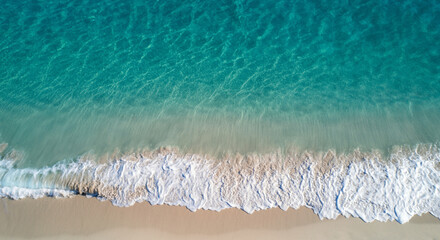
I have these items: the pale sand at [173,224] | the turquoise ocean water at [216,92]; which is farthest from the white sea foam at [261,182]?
the pale sand at [173,224]

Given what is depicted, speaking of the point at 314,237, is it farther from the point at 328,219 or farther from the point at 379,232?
the point at 379,232

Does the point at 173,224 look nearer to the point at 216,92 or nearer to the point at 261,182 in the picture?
the point at 261,182

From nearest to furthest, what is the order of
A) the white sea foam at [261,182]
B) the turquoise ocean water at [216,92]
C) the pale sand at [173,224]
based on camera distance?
the pale sand at [173,224] → the white sea foam at [261,182] → the turquoise ocean water at [216,92]

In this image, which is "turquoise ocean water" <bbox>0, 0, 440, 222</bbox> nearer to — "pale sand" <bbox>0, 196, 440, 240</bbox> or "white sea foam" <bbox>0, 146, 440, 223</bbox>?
"white sea foam" <bbox>0, 146, 440, 223</bbox>

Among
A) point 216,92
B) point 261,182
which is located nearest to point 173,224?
point 261,182

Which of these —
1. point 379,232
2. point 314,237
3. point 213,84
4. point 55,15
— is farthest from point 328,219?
point 55,15

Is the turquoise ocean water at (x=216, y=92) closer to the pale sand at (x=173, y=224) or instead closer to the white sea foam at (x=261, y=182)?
the white sea foam at (x=261, y=182)
